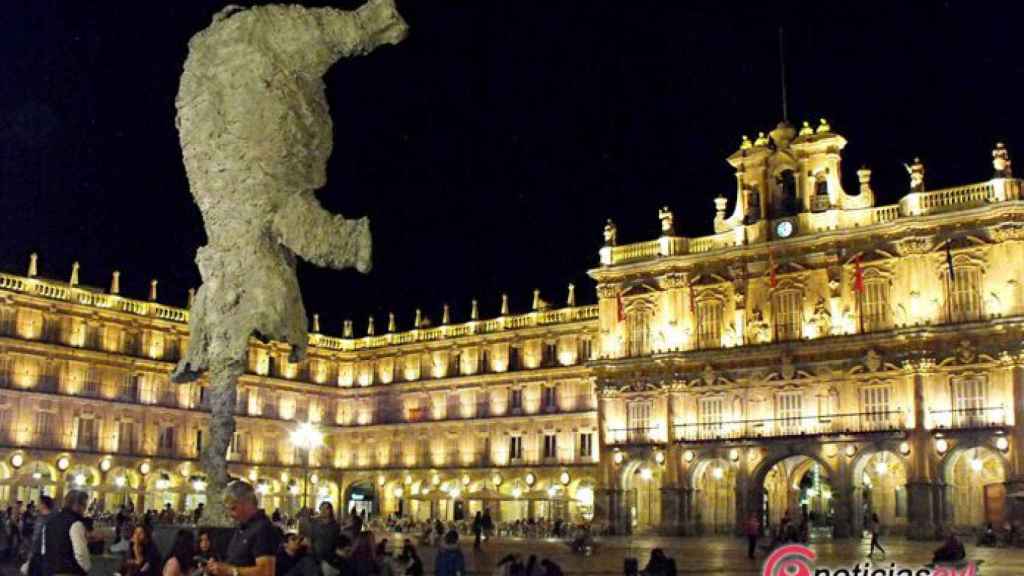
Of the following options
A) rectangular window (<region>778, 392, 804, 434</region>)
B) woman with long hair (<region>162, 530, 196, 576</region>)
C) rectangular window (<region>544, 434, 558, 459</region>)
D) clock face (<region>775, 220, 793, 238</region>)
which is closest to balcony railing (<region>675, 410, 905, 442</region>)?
rectangular window (<region>778, 392, 804, 434</region>)

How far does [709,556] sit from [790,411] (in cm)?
1565

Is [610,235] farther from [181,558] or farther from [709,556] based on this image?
[181,558]

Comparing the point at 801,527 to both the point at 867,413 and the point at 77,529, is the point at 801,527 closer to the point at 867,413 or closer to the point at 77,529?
the point at 867,413

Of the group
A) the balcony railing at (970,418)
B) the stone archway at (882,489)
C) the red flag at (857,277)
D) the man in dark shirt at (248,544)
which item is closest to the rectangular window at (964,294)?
the red flag at (857,277)

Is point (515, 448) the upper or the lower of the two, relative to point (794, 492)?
upper

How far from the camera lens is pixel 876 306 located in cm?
4622

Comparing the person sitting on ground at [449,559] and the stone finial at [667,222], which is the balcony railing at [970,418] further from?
the person sitting on ground at [449,559]

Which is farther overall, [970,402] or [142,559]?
[970,402]

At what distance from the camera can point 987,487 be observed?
→ 44719mm

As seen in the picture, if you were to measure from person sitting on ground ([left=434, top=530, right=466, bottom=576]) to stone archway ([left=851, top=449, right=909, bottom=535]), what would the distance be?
29.6m

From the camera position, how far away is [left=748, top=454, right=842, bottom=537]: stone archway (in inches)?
1877

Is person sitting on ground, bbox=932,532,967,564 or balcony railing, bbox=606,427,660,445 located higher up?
balcony railing, bbox=606,427,660,445

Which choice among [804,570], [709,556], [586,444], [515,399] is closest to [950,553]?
[804,570]

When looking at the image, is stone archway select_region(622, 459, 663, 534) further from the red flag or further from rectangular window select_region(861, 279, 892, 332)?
the red flag
